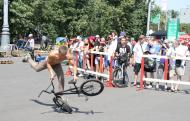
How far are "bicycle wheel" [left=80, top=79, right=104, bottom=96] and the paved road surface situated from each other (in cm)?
38

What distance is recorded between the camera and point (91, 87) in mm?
10672

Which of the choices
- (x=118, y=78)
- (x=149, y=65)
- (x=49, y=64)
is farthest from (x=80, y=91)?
(x=118, y=78)

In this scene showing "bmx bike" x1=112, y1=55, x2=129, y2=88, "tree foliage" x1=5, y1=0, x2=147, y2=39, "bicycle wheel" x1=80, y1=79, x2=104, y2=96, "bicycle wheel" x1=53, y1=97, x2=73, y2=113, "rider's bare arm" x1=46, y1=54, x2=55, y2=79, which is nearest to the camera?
"bicycle wheel" x1=53, y1=97, x2=73, y2=113

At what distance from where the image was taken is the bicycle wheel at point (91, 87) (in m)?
10.6

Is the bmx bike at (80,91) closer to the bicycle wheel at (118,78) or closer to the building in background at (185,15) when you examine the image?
the bicycle wheel at (118,78)

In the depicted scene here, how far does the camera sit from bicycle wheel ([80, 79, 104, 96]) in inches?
416

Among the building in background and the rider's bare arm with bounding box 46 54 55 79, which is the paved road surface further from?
the building in background

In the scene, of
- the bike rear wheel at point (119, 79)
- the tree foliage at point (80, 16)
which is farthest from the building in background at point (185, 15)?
the bike rear wheel at point (119, 79)

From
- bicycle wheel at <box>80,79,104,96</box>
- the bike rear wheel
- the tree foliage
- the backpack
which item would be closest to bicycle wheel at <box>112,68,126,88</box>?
the bike rear wheel

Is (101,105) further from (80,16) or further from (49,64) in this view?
(80,16)

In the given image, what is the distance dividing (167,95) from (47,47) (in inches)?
1062

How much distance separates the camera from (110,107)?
35.9 ft

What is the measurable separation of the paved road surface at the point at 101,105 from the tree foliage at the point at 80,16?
2513 centimetres

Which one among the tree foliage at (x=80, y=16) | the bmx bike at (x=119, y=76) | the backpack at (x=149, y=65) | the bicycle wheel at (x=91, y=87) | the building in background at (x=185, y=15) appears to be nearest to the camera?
the bicycle wheel at (x=91, y=87)
